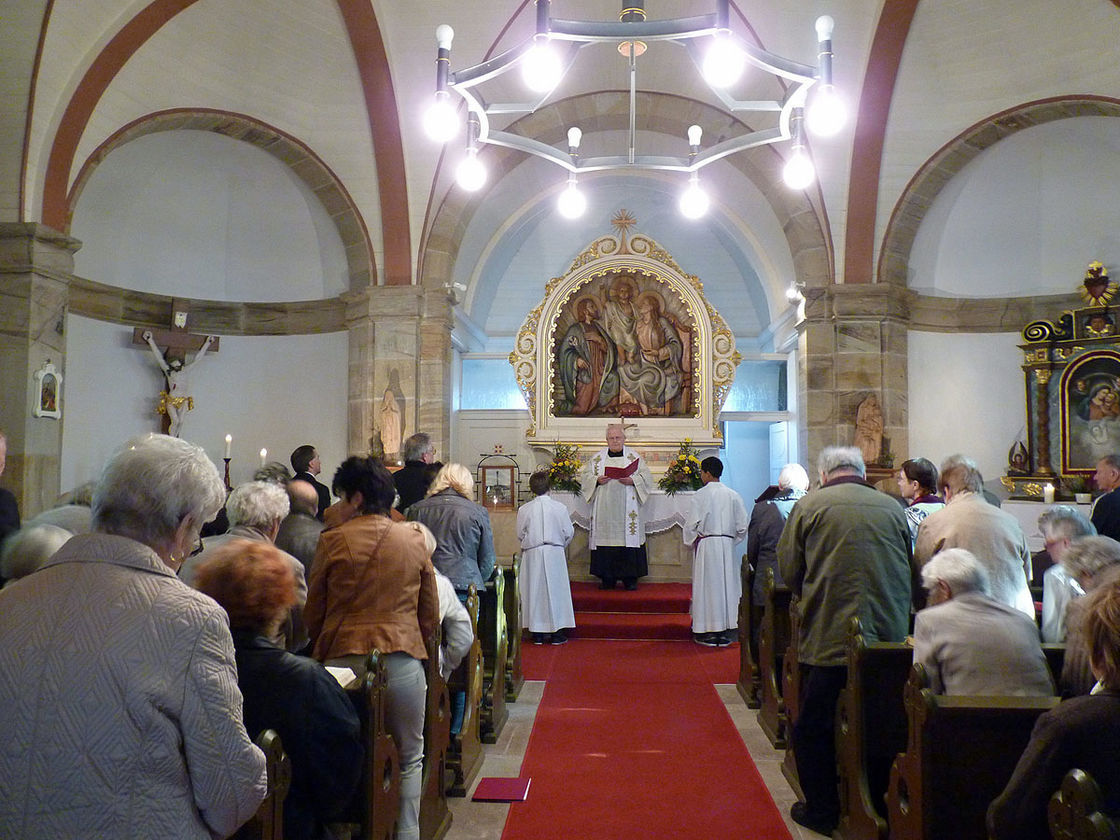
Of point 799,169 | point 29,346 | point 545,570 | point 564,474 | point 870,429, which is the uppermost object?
point 799,169

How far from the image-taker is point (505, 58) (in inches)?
183

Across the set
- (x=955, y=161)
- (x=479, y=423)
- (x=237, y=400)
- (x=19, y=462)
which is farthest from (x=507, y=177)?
(x=19, y=462)

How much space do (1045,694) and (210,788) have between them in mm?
2819

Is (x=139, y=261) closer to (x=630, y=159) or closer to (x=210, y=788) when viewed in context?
(x=630, y=159)

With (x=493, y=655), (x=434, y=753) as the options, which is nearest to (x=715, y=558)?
(x=493, y=655)

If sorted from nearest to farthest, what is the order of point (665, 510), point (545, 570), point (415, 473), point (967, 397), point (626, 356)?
point (415, 473) < point (545, 570) < point (665, 510) < point (967, 397) < point (626, 356)

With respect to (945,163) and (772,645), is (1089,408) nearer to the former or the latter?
(945,163)

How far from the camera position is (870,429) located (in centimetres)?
1020

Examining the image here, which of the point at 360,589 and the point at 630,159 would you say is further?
the point at 630,159

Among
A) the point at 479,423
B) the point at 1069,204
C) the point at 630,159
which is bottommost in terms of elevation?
the point at 479,423

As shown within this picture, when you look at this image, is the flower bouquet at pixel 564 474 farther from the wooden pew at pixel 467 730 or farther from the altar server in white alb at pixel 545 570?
the wooden pew at pixel 467 730

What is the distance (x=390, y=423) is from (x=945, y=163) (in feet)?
23.1

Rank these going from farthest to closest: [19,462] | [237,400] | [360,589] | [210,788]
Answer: [237,400], [19,462], [360,589], [210,788]

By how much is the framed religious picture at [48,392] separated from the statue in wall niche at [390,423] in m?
3.34
